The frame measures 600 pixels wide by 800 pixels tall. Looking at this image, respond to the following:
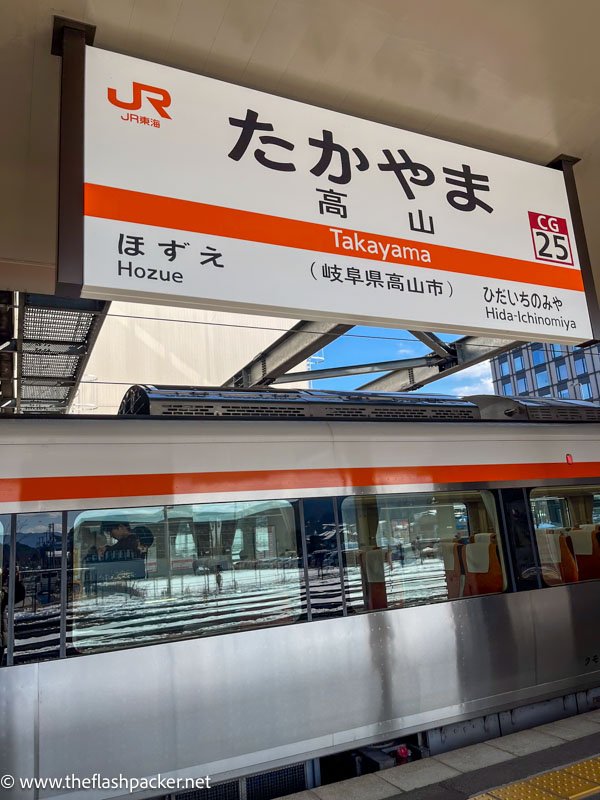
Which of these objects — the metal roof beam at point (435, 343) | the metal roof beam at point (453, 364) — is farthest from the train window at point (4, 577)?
the metal roof beam at point (435, 343)

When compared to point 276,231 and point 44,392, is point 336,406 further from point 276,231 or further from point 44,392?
point 44,392

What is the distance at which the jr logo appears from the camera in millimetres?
2230

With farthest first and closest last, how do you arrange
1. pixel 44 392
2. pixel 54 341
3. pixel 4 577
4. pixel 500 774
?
1. pixel 44 392
2. pixel 54 341
3. pixel 500 774
4. pixel 4 577

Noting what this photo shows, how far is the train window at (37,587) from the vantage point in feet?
11.0

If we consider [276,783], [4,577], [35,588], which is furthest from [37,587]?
[276,783]

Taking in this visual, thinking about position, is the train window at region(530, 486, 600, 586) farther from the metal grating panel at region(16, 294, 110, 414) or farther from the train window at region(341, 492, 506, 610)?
the metal grating panel at region(16, 294, 110, 414)

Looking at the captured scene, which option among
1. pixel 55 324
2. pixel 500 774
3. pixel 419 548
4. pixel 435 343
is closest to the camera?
pixel 500 774

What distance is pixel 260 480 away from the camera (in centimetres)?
416

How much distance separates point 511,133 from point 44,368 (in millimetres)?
4859

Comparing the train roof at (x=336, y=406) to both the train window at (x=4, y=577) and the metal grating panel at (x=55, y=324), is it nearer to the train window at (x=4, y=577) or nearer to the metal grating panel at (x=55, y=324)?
the metal grating panel at (x=55, y=324)

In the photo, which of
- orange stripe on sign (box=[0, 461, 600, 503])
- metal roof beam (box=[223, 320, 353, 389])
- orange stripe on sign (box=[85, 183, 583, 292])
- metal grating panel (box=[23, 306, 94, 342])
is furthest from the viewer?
metal roof beam (box=[223, 320, 353, 389])

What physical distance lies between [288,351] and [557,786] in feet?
17.5

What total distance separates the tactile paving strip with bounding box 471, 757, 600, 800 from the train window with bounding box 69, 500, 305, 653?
5.07ft

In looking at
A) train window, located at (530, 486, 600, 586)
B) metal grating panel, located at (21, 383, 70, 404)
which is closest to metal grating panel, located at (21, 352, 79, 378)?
metal grating panel, located at (21, 383, 70, 404)
